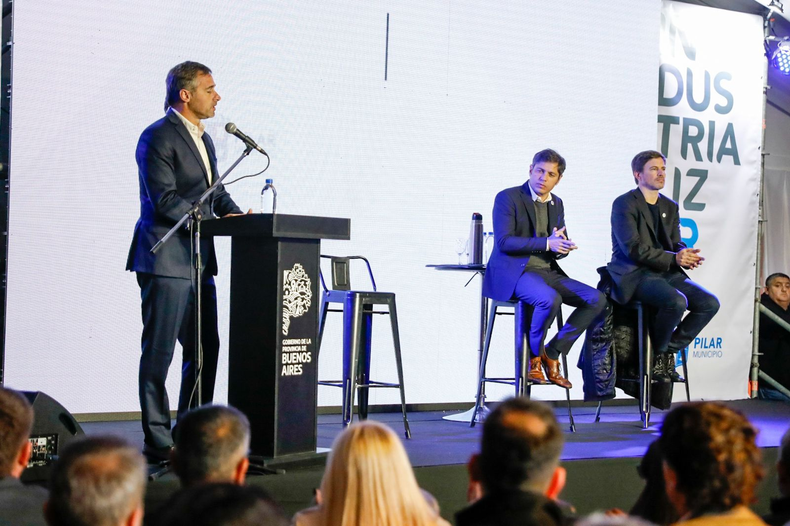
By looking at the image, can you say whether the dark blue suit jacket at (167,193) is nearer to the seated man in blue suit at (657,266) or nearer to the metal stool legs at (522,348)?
the metal stool legs at (522,348)

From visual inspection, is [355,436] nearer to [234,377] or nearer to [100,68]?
[234,377]

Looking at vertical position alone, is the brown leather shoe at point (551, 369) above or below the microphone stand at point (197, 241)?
below

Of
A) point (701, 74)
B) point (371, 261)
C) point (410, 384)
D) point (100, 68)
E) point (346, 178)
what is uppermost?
point (701, 74)

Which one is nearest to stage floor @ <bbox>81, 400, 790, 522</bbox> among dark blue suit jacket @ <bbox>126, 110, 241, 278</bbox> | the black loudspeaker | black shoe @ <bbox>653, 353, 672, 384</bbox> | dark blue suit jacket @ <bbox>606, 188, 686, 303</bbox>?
the black loudspeaker

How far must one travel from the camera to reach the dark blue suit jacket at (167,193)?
3807mm

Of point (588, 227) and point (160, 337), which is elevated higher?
point (588, 227)

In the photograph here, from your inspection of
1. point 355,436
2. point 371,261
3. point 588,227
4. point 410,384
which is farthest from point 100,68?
point 355,436

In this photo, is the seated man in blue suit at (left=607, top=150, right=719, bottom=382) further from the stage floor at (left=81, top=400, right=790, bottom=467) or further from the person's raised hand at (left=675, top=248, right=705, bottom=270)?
the stage floor at (left=81, top=400, right=790, bottom=467)

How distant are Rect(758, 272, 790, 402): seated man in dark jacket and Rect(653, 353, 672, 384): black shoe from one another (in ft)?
7.37

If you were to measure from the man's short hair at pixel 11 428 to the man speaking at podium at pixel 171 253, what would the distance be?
5.56 feet

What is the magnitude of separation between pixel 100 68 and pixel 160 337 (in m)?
1.98

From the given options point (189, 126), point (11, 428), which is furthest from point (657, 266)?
point (11, 428)

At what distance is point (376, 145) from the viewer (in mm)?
5855

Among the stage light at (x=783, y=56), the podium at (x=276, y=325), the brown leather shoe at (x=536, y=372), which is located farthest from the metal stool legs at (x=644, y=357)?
the stage light at (x=783, y=56)
